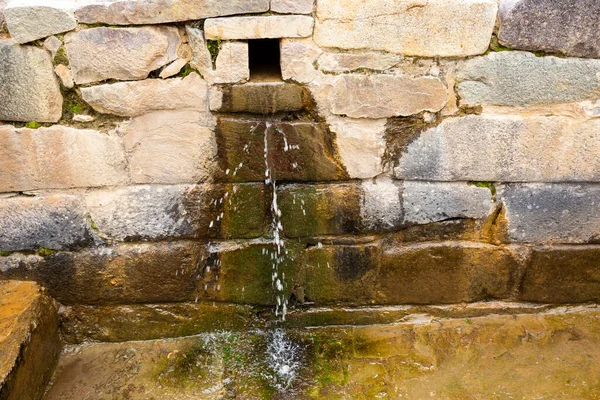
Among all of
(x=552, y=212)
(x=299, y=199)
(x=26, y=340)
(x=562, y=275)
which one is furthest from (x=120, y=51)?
(x=562, y=275)

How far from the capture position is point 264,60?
2.34 meters

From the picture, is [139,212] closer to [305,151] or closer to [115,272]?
[115,272]

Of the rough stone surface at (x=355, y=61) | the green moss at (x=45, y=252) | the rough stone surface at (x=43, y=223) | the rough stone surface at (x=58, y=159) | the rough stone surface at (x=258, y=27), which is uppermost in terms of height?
the rough stone surface at (x=258, y=27)

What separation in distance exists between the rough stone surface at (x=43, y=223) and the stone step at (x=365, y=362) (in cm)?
58

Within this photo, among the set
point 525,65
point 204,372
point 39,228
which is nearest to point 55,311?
point 39,228

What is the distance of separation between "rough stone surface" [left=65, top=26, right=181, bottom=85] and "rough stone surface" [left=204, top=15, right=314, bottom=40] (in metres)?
0.17

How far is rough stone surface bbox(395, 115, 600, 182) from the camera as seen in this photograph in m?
2.21

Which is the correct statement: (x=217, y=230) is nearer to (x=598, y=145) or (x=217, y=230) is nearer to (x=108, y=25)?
(x=108, y=25)

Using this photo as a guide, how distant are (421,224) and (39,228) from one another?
174 cm

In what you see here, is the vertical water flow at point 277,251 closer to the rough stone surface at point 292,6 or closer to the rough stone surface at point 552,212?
the rough stone surface at point 292,6

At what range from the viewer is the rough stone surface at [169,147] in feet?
7.09

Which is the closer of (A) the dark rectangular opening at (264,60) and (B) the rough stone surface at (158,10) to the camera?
(B) the rough stone surface at (158,10)

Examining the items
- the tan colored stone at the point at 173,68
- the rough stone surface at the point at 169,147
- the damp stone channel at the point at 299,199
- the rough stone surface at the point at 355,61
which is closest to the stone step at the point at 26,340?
the damp stone channel at the point at 299,199

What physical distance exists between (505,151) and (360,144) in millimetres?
645
